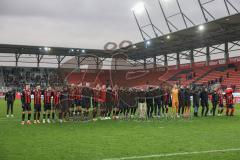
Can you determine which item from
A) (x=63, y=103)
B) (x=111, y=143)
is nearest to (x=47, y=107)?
(x=63, y=103)

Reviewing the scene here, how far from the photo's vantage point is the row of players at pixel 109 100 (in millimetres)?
19203

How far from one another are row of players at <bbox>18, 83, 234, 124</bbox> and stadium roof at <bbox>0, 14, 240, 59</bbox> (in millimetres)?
15914

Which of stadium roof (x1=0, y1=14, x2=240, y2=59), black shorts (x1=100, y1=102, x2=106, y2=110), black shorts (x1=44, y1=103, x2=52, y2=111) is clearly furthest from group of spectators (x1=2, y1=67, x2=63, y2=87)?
black shorts (x1=44, y1=103, x2=52, y2=111)

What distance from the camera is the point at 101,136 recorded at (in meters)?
13.3

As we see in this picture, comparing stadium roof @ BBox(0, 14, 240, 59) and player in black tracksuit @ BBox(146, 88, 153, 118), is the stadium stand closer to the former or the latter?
stadium roof @ BBox(0, 14, 240, 59)

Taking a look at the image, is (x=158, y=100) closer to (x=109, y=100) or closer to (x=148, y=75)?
(x=109, y=100)

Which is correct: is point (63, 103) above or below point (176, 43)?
below

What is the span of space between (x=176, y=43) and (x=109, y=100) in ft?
104

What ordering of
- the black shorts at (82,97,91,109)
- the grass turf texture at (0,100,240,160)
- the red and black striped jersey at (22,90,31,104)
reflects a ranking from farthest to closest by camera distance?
the black shorts at (82,97,91,109) < the red and black striped jersey at (22,90,31,104) < the grass turf texture at (0,100,240,160)

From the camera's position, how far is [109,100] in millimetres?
21125

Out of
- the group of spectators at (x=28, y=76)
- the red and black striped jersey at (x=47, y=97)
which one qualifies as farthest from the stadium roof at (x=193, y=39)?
the red and black striped jersey at (x=47, y=97)

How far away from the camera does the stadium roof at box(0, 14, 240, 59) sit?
39281 mm

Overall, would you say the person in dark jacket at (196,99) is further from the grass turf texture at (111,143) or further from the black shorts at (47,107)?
the black shorts at (47,107)

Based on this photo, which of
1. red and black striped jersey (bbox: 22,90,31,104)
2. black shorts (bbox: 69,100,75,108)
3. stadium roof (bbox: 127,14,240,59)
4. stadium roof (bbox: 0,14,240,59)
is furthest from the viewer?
stadium roof (bbox: 0,14,240,59)
